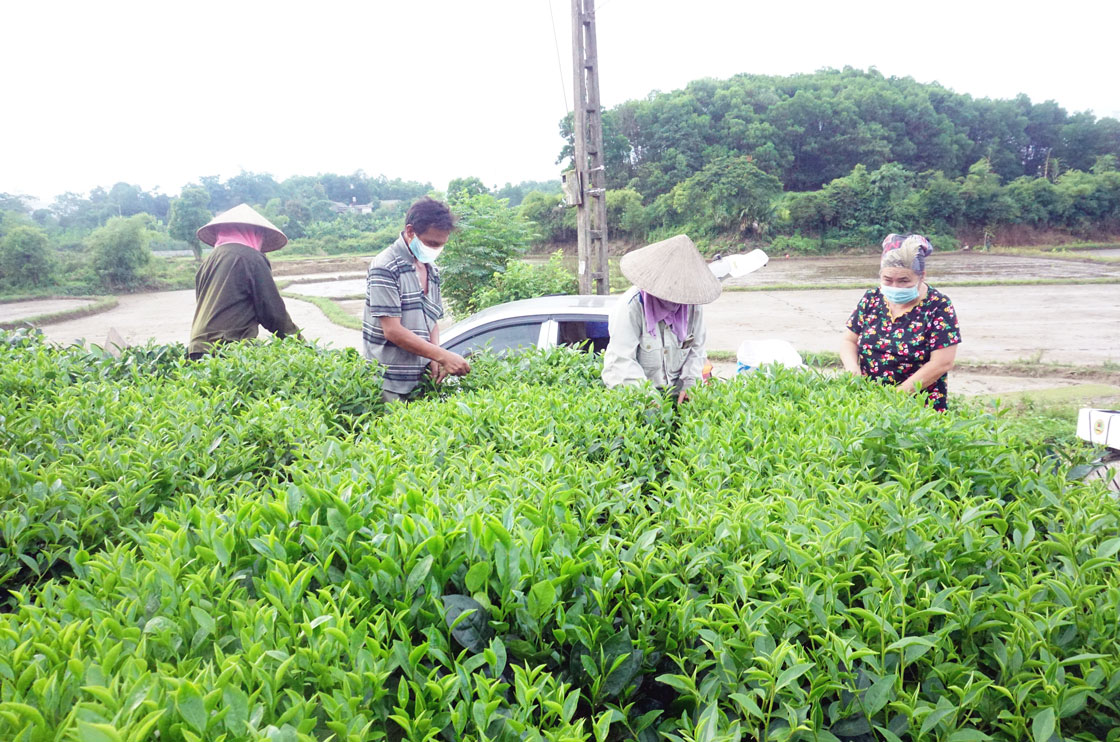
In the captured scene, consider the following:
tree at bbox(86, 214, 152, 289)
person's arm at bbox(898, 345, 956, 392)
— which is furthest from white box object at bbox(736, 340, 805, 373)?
tree at bbox(86, 214, 152, 289)

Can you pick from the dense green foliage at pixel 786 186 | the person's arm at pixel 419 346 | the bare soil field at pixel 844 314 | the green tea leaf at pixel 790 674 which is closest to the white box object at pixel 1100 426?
the green tea leaf at pixel 790 674

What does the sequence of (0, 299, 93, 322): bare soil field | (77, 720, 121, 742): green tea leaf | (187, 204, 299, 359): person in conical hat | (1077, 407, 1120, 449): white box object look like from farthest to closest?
(0, 299, 93, 322): bare soil field
(187, 204, 299, 359): person in conical hat
(1077, 407, 1120, 449): white box object
(77, 720, 121, 742): green tea leaf

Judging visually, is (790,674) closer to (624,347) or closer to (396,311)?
(624,347)

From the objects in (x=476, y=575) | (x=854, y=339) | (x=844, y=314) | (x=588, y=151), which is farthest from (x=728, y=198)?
(x=476, y=575)

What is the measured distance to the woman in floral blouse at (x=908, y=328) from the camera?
11.6ft

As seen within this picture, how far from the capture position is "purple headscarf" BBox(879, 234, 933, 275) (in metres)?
3.54

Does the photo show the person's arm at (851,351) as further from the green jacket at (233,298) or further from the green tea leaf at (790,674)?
the green jacket at (233,298)

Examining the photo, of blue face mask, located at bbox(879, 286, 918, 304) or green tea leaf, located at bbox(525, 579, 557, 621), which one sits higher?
blue face mask, located at bbox(879, 286, 918, 304)

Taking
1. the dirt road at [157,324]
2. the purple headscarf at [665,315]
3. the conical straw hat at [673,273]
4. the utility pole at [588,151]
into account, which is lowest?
the dirt road at [157,324]

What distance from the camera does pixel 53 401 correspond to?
3223mm

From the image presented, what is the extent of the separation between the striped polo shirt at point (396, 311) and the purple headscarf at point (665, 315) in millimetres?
1383

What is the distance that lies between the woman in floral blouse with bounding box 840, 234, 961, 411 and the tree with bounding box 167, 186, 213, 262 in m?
52.8

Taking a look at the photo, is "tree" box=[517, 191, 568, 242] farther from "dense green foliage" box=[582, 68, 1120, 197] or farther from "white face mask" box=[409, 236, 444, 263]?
"white face mask" box=[409, 236, 444, 263]

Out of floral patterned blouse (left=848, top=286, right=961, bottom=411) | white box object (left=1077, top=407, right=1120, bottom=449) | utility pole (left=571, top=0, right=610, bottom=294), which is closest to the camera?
white box object (left=1077, top=407, right=1120, bottom=449)
